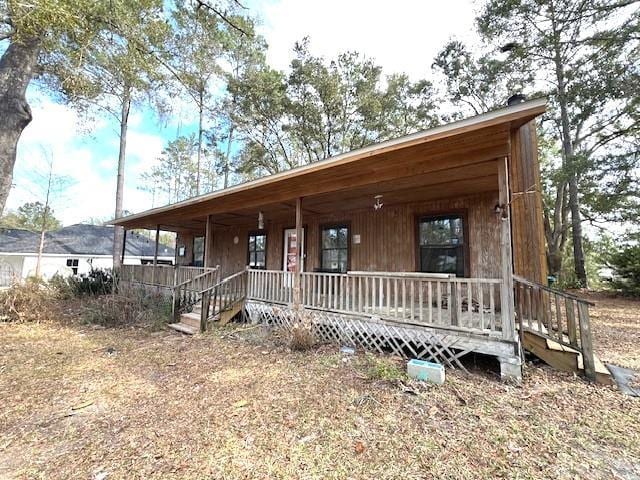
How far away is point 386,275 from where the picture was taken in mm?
4832

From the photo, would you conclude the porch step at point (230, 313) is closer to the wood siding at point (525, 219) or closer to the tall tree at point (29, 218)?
the wood siding at point (525, 219)

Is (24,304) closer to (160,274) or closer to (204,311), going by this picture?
(160,274)

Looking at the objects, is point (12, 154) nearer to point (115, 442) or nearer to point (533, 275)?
point (115, 442)

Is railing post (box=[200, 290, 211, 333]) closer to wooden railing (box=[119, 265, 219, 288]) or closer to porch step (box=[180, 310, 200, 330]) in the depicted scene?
porch step (box=[180, 310, 200, 330])

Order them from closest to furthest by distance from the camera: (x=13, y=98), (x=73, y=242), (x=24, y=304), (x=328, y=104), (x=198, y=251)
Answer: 1. (x=13, y=98)
2. (x=24, y=304)
3. (x=198, y=251)
4. (x=328, y=104)
5. (x=73, y=242)

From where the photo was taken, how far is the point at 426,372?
147 inches

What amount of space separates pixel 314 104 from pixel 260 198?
10.5 meters

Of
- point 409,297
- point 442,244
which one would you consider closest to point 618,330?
point 442,244

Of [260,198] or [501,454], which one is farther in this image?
[260,198]

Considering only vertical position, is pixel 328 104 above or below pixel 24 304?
above

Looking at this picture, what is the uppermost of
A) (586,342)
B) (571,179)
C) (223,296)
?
(571,179)

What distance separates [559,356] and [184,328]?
679cm

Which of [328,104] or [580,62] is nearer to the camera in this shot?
[580,62]

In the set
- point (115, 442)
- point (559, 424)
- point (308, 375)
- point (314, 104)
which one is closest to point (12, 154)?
point (115, 442)
